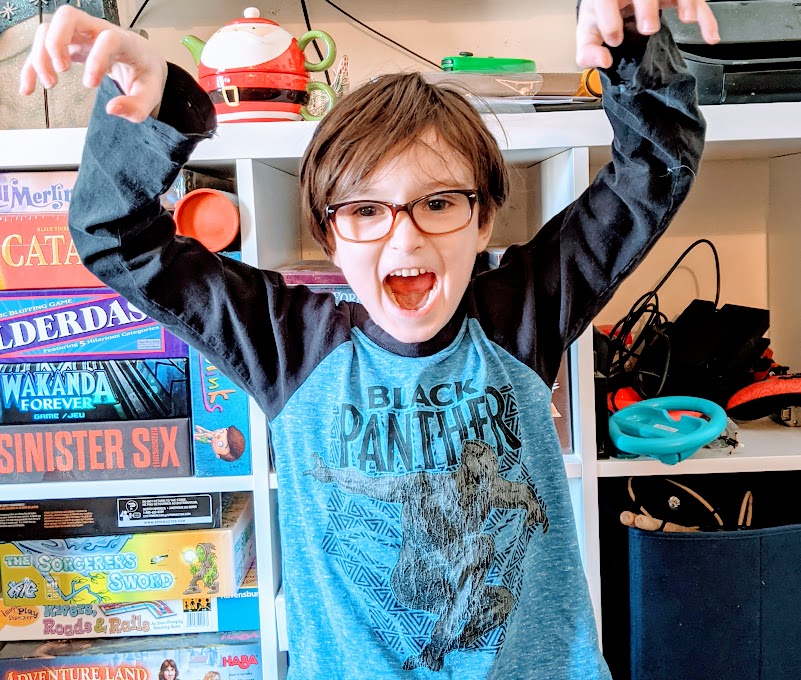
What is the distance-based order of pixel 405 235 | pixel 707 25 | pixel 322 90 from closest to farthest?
pixel 707 25, pixel 405 235, pixel 322 90

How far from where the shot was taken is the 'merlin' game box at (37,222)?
0.94m

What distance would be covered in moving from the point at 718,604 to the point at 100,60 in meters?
0.88

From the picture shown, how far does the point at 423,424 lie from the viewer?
0.73 m

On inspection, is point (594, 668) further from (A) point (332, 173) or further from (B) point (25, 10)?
(B) point (25, 10)

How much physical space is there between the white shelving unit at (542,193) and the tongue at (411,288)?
25 cm

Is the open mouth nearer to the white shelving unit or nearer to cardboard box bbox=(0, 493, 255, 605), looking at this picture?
the white shelving unit

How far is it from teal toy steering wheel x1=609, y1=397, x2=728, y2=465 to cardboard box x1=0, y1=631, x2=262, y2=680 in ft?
1.76

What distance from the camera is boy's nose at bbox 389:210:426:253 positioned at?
69 cm

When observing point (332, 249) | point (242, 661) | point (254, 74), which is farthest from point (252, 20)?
point (242, 661)

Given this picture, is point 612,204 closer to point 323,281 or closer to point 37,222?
point 323,281

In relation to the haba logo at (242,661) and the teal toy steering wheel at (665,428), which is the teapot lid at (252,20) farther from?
the haba logo at (242,661)

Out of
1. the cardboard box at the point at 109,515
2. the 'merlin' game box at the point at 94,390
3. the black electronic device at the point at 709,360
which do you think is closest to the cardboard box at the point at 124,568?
the cardboard box at the point at 109,515

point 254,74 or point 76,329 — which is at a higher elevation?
point 254,74

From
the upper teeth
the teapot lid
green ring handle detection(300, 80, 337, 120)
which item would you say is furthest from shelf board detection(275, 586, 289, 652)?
the teapot lid
